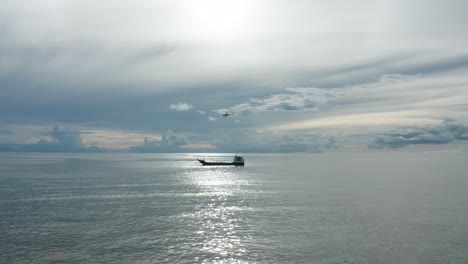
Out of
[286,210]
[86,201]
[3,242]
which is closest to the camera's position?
[3,242]

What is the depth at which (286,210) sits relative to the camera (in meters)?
67.3

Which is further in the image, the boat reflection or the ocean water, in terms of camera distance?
the boat reflection

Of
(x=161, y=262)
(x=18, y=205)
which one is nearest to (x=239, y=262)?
(x=161, y=262)

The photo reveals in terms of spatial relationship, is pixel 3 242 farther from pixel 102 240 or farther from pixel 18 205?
pixel 18 205

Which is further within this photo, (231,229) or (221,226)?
(221,226)

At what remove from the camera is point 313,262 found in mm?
37188

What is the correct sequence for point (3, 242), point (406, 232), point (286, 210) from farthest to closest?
point (286, 210), point (406, 232), point (3, 242)

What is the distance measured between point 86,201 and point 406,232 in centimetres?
6525

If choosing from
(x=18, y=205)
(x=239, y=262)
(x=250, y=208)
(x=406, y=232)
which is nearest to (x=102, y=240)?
(x=239, y=262)

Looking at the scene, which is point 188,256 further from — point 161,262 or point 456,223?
point 456,223

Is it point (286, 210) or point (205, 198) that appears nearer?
point (286, 210)

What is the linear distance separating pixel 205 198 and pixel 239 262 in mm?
49520

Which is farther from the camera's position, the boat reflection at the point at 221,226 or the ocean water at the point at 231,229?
the boat reflection at the point at 221,226

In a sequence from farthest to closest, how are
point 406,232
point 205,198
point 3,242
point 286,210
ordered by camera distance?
point 205,198
point 286,210
point 406,232
point 3,242
